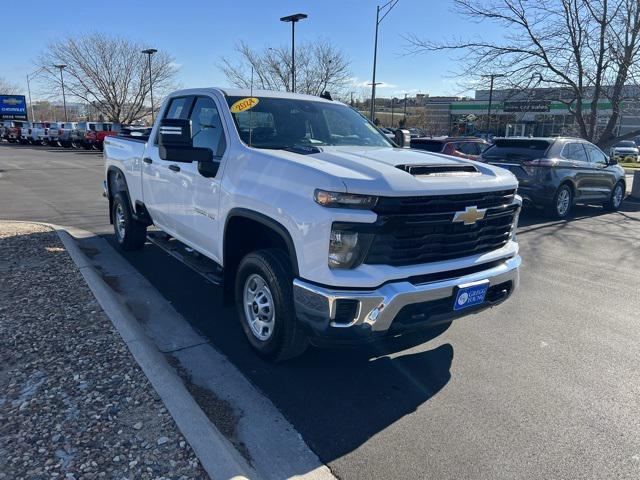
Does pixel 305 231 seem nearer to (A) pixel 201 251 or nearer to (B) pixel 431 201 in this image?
(B) pixel 431 201

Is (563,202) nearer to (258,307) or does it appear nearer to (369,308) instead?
(258,307)

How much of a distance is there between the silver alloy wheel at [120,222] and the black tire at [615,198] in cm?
1079

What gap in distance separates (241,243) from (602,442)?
284cm

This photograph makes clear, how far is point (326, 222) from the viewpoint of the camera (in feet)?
9.93

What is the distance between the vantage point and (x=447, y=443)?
118 inches

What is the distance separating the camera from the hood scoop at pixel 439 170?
11.1ft

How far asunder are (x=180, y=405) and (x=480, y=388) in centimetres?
208

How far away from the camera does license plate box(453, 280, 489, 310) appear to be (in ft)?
11.1

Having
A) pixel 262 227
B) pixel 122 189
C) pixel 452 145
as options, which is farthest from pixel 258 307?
pixel 452 145

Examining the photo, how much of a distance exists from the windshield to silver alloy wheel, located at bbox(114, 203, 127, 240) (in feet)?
10.5

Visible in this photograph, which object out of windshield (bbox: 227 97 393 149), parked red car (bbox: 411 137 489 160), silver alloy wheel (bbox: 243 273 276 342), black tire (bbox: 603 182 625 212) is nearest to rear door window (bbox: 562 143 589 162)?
black tire (bbox: 603 182 625 212)

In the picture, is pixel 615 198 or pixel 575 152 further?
pixel 615 198

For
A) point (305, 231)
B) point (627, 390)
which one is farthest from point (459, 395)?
point (305, 231)

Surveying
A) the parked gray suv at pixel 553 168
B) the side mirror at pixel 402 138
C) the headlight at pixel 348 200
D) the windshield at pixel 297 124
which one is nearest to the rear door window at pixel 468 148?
the parked gray suv at pixel 553 168
